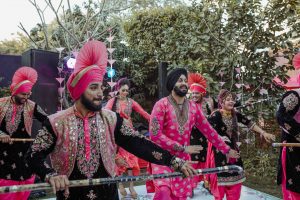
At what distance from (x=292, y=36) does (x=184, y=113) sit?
4.01m

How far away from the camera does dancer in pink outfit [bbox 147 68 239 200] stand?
3.94 metres

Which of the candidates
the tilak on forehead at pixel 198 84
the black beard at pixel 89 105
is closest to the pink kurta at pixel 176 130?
the black beard at pixel 89 105

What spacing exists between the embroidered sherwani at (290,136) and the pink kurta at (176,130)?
0.65 m

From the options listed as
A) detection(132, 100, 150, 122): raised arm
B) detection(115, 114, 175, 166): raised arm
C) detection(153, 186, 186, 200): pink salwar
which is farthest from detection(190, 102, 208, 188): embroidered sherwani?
detection(115, 114, 175, 166): raised arm

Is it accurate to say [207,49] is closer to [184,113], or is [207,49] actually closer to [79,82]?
[184,113]

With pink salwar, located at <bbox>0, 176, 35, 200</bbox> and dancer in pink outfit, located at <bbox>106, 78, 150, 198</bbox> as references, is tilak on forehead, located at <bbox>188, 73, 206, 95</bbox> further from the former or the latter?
pink salwar, located at <bbox>0, 176, 35, 200</bbox>

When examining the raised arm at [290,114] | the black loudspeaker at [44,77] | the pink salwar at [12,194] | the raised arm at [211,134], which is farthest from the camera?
the black loudspeaker at [44,77]

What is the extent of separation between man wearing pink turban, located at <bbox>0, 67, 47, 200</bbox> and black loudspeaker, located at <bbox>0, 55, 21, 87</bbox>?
5.43 meters

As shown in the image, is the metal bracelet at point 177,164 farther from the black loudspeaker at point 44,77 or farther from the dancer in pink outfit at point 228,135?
the black loudspeaker at point 44,77

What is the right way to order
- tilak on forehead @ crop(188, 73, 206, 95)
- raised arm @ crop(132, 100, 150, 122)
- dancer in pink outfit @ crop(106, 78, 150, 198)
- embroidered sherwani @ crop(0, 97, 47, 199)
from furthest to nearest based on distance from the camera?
dancer in pink outfit @ crop(106, 78, 150, 198), raised arm @ crop(132, 100, 150, 122), tilak on forehead @ crop(188, 73, 206, 95), embroidered sherwani @ crop(0, 97, 47, 199)

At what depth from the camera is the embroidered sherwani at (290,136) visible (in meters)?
3.96

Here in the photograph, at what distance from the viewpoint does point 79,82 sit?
8.89 ft

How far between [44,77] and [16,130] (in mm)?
3224

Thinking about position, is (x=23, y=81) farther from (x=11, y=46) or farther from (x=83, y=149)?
(x=11, y=46)
